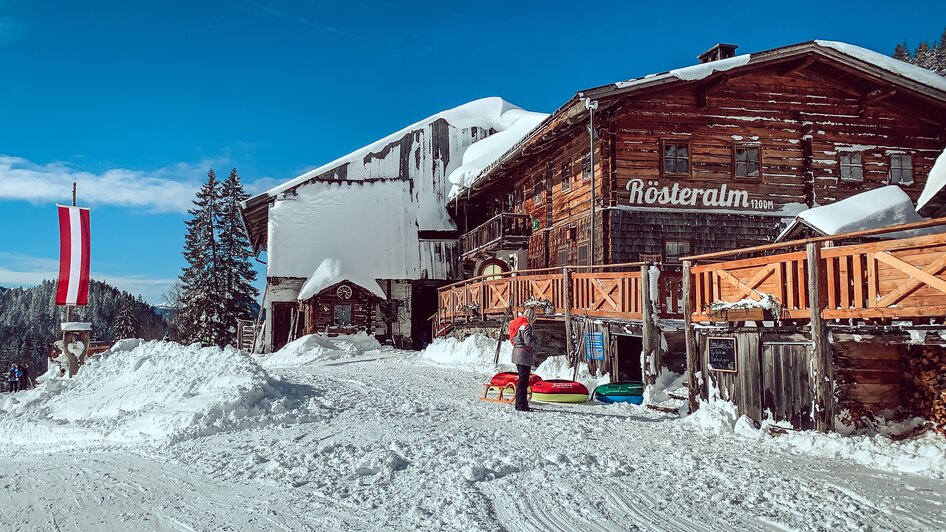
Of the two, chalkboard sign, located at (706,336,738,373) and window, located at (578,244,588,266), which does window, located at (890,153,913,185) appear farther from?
chalkboard sign, located at (706,336,738,373)

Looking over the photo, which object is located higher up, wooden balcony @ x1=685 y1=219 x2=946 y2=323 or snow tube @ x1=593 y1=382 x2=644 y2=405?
wooden balcony @ x1=685 y1=219 x2=946 y2=323

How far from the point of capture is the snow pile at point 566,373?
12.6m

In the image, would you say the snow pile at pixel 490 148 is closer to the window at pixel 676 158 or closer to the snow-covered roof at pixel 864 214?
the window at pixel 676 158

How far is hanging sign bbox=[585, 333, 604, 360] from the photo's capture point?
1342cm

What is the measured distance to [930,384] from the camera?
7992mm

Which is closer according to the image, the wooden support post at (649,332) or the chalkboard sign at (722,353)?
the chalkboard sign at (722,353)

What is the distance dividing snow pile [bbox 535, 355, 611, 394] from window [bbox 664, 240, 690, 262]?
587 centimetres

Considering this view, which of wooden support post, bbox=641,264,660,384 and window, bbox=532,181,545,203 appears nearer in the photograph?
wooden support post, bbox=641,264,660,384

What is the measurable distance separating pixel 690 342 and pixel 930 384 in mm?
3263

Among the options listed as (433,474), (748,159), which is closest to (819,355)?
(433,474)

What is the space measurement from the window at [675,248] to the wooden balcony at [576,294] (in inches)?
40.7

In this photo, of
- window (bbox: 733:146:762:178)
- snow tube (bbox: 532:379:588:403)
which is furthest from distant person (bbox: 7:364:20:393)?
window (bbox: 733:146:762:178)

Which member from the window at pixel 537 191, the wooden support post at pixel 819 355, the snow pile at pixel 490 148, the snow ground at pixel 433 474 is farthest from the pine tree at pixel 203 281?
the wooden support post at pixel 819 355

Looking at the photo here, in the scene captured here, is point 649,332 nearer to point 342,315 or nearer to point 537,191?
point 537,191
